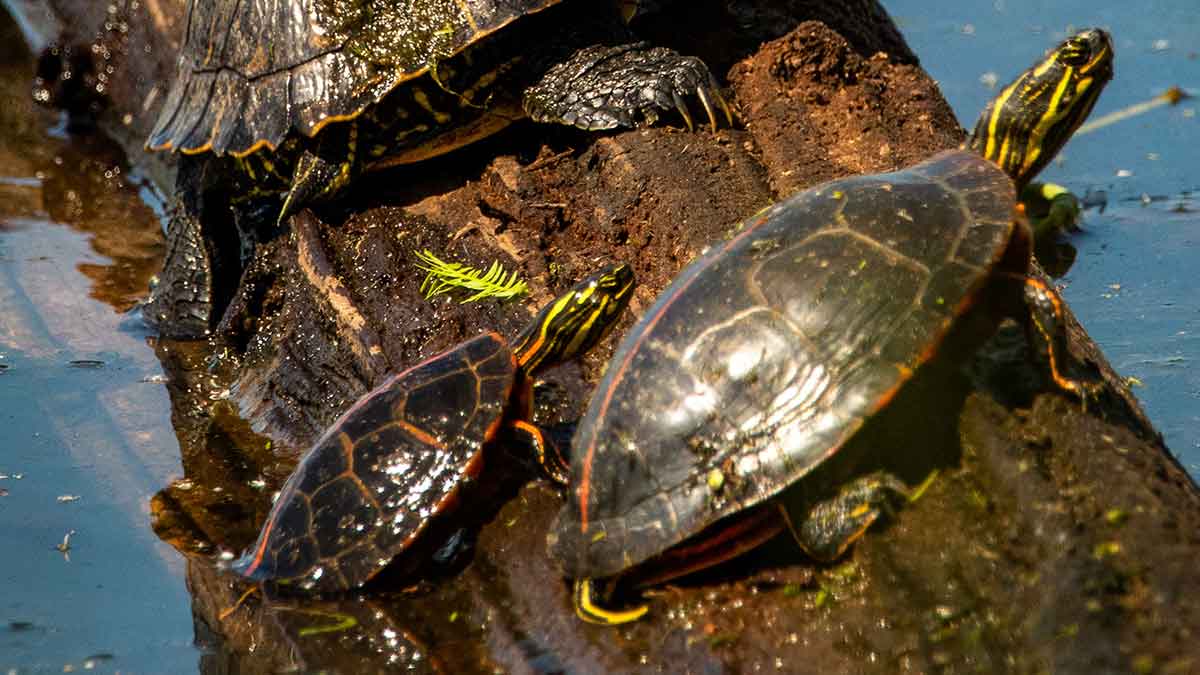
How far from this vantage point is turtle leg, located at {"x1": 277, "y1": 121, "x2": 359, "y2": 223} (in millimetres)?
5637

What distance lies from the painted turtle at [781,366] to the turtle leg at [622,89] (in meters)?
1.75

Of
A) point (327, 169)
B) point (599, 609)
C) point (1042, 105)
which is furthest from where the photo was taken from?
point (327, 169)

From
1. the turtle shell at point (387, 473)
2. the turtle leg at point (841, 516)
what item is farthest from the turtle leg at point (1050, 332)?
the turtle shell at point (387, 473)

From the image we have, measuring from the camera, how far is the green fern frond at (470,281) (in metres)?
4.70

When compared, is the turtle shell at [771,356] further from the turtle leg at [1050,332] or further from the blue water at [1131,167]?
Answer: the blue water at [1131,167]

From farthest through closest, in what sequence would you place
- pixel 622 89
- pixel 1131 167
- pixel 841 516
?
pixel 1131 167
pixel 622 89
pixel 841 516

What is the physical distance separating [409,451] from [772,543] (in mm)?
1123

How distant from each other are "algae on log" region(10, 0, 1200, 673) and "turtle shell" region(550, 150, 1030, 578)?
19 centimetres

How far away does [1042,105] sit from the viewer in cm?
385

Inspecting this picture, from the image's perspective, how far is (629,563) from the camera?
10.6 feet

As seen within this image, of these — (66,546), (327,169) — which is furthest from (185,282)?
(66,546)

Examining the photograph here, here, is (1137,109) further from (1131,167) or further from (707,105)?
(707,105)

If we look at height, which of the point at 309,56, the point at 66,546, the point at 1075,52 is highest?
the point at 309,56

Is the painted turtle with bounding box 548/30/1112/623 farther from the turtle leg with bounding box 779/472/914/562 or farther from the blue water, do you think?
the blue water
